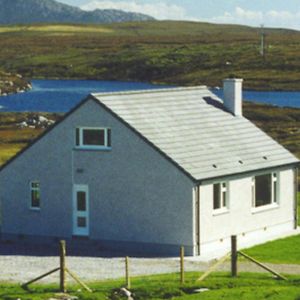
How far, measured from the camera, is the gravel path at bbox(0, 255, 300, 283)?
35.9 metres

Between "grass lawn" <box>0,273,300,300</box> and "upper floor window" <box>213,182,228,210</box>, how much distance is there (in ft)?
28.7

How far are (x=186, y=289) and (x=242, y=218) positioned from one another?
12.9m

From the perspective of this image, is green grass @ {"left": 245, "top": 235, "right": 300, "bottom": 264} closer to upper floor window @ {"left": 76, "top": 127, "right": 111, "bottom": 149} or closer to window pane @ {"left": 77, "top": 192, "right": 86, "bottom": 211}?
window pane @ {"left": 77, "top": 192, "right": 86, "bottom": 211}

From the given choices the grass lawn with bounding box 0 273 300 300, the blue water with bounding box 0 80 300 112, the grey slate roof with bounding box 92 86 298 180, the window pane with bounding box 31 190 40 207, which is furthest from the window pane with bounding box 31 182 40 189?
the blue water with bounding box 0 80 300 112

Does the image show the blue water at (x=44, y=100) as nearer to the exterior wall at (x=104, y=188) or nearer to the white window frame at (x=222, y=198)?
the exterior wall at (x=104, y=188)

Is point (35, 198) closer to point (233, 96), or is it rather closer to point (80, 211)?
point (80, 211)

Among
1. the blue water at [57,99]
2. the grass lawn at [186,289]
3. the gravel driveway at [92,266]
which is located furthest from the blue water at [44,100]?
the grass lawn at [186,289]

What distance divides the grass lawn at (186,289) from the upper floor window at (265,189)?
38.3ft

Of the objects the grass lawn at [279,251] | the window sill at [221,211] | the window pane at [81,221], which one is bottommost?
the grass lawn at [279,251]

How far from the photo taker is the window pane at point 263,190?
150 ft

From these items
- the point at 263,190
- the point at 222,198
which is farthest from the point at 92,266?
the point at 263,190

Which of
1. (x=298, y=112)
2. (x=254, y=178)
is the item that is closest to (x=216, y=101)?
(x=254, y=178)

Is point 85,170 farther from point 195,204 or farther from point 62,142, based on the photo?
point 195,204

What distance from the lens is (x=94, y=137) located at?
43469 mm
